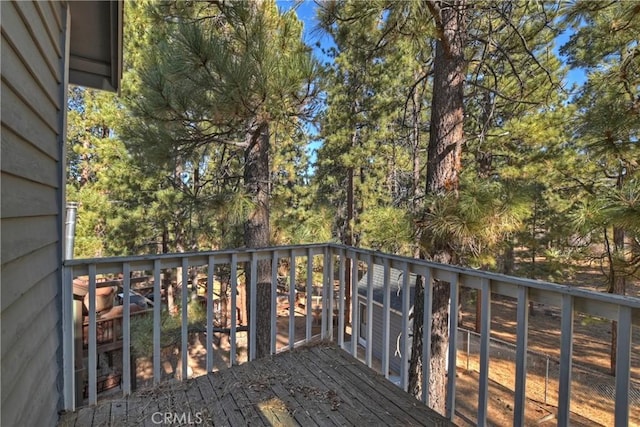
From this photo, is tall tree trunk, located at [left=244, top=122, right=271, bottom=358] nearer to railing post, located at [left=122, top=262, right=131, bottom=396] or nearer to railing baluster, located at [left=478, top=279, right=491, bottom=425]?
railing post, located at [left=122, top=262, right=131, bottom=396]

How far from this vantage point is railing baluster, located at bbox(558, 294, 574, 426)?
4.84 feet

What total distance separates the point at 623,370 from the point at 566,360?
0.66ft

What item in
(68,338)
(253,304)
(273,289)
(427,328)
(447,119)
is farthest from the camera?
(447,119)

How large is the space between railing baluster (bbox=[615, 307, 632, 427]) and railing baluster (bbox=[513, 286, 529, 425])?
348 millimetres

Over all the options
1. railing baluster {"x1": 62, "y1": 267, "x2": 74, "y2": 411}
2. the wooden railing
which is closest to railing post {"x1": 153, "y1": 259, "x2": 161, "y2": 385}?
the wooden railing

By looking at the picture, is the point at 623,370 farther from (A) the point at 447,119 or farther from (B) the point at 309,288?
(A) the point at 447,119

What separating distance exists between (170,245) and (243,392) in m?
8.90

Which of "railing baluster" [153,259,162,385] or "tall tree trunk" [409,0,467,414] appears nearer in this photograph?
"railing baluster" [153,259,162,385]

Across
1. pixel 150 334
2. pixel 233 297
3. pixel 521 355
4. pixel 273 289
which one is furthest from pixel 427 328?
pixel 150 334

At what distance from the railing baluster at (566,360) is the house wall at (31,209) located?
2.16m

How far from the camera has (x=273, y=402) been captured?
6.95 ft

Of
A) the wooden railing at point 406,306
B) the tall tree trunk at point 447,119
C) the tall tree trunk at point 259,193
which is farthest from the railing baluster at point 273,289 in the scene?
the tall tree trunk at point 259,193

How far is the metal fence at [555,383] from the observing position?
697cm

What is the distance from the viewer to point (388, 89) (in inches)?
319
